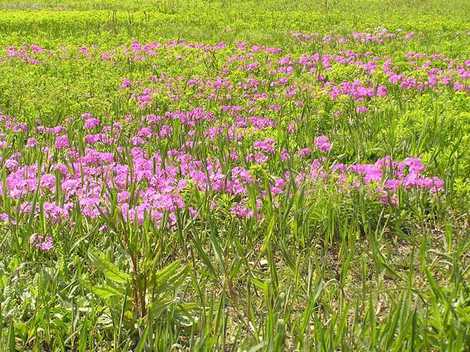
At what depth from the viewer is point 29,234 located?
3367 millimetres

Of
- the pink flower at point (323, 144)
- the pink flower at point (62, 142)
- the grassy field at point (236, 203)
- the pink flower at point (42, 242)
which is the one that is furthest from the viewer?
the pink flower at point (62, 142)

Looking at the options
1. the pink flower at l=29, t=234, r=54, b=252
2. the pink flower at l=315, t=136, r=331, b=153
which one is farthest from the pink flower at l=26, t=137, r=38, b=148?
the pink flower at l=315, t=136, r=331, b=153

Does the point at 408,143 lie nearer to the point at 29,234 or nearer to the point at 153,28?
the point at 29,234

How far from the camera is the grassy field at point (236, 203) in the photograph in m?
2.58

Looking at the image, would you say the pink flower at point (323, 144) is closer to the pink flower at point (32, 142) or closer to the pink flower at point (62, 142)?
the pink flower at point (62, 142)

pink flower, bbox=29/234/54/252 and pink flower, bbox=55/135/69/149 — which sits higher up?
pink flower, bbox=55/135/69/149

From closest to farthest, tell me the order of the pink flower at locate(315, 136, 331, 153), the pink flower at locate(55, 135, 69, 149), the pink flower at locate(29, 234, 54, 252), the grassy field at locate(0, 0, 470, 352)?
the grassy field at locate(0, 0, 470, 352) → the pink flower at locate(29, 234, 54, 252) → the pink flower at locate(315, 136, 331, 153) → the pink flower at locate(55, 135, 69, 149)

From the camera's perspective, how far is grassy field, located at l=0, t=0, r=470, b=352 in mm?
2584

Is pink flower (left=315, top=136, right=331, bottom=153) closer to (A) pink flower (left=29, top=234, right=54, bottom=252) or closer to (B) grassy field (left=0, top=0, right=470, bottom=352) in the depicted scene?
(B) grassy field (left=0, top=0, right=470, bottom=352)

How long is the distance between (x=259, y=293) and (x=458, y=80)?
5.75 metres

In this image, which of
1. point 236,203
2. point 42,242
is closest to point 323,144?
point 236,203

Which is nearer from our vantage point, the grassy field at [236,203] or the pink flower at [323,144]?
the grassy field at [236,203]

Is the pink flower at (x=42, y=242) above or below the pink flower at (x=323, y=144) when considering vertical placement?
below

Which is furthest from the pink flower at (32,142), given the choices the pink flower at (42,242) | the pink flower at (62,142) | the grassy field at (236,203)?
the pink flower at (42,242)
